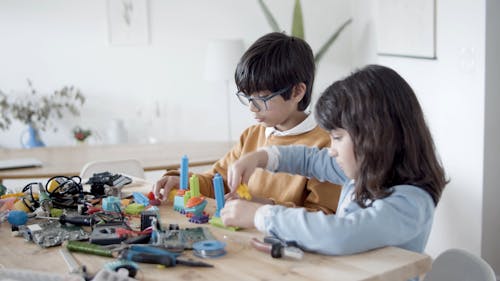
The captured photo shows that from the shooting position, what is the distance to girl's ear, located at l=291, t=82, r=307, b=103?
82.8 inches

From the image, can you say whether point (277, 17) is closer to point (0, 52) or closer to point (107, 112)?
point (107, 112)

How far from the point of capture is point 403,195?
152 cm

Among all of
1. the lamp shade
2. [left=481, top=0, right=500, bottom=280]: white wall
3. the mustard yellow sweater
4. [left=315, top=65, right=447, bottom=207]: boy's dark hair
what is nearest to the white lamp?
the lamp shade

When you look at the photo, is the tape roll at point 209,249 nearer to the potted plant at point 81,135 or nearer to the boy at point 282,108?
the boy at point 282,108

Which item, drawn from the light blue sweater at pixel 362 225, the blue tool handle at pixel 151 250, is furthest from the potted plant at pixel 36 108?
the light blue sweater at pixel 362 225

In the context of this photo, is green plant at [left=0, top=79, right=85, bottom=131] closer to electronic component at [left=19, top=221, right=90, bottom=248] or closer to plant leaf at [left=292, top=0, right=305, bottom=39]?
plant leaf at [left=292, top=0, right=305, bottom=39]

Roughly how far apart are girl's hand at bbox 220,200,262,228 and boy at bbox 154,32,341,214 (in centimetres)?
36

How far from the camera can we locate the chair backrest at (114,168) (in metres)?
2.94

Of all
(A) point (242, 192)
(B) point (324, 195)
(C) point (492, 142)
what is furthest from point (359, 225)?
(C) point (492, 142)

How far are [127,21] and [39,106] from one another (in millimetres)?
785

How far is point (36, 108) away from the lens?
4.47 metres

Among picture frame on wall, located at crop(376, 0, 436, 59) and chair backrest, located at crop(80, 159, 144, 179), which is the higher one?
picture frame on wall, located at crop(376, 0, 436, 59)

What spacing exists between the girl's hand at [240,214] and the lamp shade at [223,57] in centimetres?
281

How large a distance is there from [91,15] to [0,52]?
0.62 meters
